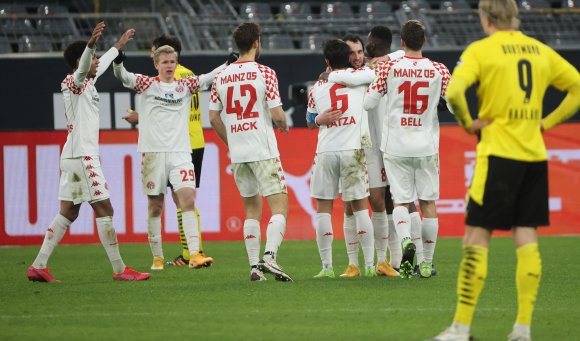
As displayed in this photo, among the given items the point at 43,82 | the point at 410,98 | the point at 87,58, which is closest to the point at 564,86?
the point at 410,98

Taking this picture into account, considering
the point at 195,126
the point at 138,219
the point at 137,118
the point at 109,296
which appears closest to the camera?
the point at 109,296

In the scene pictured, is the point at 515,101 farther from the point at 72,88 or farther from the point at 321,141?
the point at 72,88

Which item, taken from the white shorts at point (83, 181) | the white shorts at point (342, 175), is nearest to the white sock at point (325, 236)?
the white shorts at point (342, 175)

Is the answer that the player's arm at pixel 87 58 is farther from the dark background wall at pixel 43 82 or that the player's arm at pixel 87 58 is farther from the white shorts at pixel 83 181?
the dark background wall at pixel 43 82

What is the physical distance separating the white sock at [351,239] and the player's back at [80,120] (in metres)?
2.44

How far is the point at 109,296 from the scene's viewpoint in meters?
9.48

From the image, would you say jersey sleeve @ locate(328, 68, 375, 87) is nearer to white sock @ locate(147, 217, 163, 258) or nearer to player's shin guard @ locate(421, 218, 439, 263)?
player's shin guard @ locate(421, 218, 439, 263)

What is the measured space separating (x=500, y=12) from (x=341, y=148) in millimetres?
3804

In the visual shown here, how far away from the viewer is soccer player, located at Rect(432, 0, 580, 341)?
6.70 m

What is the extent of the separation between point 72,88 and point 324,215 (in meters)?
2.59

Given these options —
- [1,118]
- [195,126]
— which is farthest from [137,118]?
[1,118]

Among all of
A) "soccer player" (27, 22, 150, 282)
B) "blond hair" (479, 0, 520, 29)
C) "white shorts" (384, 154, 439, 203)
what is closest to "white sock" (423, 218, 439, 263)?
"white shorts" (384, 154, 439, 203)

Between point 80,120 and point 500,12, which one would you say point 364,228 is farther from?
point 500,12

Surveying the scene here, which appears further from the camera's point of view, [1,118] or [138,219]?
[1,118]
